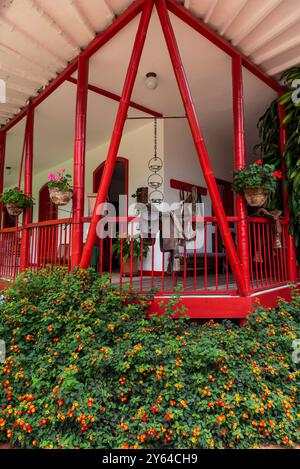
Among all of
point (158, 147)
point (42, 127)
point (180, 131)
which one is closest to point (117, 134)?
point (158, 147)

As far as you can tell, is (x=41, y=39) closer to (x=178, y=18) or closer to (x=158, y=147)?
(x=178, y=18)

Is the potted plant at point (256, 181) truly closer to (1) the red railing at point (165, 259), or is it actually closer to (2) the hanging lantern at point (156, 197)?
(1) the red railing at point (165, 259)

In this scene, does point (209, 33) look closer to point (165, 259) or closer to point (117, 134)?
point (117, 134)

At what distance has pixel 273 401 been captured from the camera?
2309 mm

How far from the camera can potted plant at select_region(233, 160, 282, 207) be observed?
127 inches

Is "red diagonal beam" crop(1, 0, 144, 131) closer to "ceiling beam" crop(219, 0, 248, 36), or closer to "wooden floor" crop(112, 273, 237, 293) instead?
"ceiling beam" crop(219, 0, 248, 36)

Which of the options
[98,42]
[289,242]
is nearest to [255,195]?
[289,242]

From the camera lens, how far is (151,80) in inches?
166

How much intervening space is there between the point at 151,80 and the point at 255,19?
1580 millimetres

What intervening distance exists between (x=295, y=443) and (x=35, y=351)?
7.67ft

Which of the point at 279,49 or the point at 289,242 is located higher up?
the point at 279,49

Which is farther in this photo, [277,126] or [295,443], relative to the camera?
[277,126]

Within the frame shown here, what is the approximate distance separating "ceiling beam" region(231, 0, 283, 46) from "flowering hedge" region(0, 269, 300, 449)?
3283mm

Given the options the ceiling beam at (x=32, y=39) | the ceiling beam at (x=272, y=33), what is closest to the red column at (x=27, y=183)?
the ceiling beam at (x=32, y=39)
